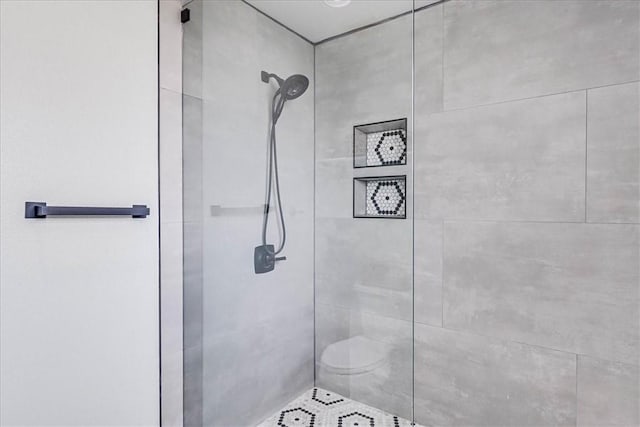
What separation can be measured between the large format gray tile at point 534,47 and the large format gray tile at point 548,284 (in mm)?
500

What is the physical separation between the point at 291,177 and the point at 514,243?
86 centimetres

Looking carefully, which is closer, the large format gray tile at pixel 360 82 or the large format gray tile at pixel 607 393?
the large format gray tile at pixel 360 82

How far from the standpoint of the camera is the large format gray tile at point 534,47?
1.20 metres

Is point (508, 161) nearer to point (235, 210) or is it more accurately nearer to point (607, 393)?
point (607, 393)

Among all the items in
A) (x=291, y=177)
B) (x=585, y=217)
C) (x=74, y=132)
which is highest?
(x=74, y=132)

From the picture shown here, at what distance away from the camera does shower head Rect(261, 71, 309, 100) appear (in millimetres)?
1226

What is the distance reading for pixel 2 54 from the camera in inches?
38.9

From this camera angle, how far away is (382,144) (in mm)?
1109

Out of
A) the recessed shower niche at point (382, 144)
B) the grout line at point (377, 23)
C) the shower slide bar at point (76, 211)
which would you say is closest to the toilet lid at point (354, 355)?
the recessed shower niche at point (382, 144)

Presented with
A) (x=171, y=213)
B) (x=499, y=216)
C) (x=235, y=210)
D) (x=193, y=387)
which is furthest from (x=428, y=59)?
(x=193, y=387)

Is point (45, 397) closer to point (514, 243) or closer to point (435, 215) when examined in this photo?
point (435, 215)

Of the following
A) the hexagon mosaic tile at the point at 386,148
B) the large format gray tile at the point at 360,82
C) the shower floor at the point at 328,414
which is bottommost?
the shower floor at the point at 328,414

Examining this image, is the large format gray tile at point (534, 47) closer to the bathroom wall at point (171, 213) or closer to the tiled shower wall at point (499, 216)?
the tiled shower wall at point (499, 216)

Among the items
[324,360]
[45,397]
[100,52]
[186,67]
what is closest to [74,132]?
[100,52]
